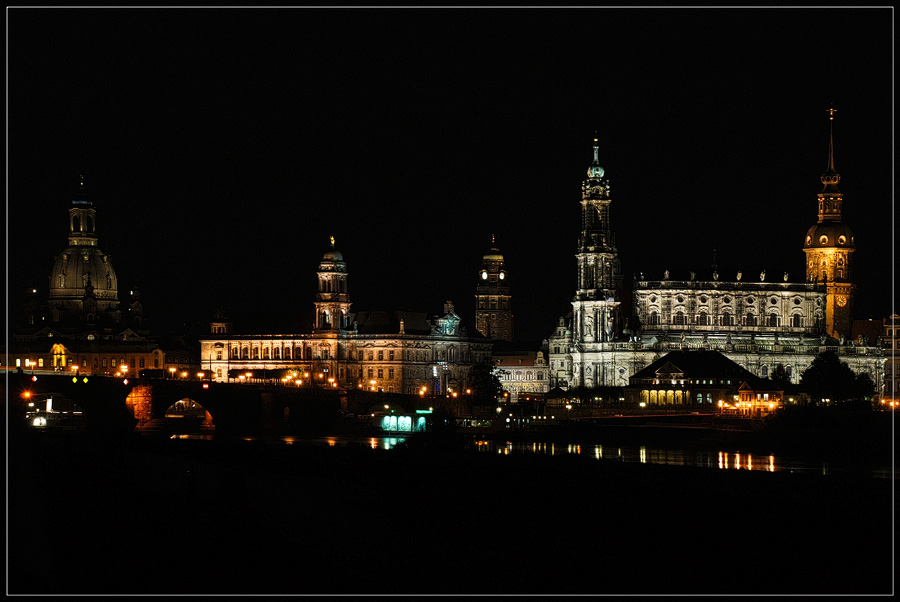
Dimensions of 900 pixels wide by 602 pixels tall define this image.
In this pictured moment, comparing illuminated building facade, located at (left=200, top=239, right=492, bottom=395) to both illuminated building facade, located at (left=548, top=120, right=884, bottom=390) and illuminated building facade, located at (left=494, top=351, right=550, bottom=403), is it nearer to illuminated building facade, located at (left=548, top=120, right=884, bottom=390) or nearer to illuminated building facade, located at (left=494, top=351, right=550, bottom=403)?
illuminated building facade, located at (left=494, top=351, right=550, bottom=403)

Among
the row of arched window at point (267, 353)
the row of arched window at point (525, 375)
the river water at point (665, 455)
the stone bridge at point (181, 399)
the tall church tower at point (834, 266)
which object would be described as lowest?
the river water at point (665, 455)

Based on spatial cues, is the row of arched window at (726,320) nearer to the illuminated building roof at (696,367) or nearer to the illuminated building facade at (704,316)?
the illuminated building facade at (704,316)

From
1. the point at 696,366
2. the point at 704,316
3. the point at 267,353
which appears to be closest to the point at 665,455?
the point at 696,366

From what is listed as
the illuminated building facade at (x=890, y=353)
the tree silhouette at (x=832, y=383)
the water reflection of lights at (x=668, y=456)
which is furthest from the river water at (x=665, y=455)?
the illuminated building facade at (x=890, y=353)

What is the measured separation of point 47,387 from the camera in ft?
385

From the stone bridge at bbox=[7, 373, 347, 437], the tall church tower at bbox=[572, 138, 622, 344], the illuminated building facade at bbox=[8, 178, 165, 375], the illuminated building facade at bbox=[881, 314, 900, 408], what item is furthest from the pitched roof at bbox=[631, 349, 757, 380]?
the illuminated building facade at bbox=[8, 178, 165, 375]

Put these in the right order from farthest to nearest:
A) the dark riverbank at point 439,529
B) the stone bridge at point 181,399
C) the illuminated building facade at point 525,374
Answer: the illuminated building facade at point 525,374, the stone bridge at point 181,399, the dark riverbank at point 439,529

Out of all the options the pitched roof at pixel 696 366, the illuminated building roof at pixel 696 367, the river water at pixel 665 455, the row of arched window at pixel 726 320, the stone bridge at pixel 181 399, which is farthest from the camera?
the row of arched window at pixel 726 320

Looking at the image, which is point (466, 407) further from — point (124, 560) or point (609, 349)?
point (124, 560)

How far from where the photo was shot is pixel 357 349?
182250 mm

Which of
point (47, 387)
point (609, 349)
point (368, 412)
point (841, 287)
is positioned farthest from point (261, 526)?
point (841, 287)

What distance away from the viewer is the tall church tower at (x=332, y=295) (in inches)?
7062

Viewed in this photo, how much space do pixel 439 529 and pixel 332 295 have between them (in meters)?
120

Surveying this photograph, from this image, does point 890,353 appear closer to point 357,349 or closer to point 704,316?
point 704,316
